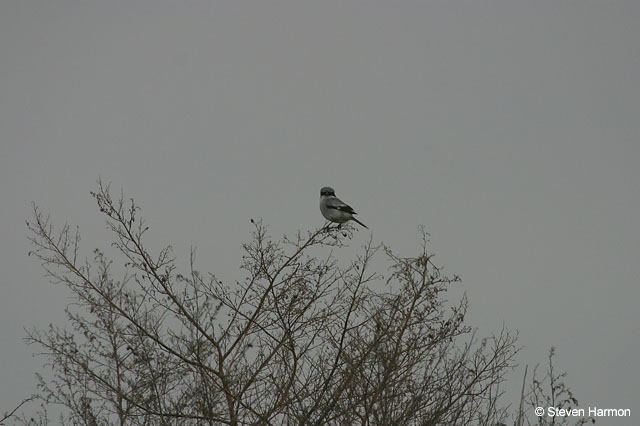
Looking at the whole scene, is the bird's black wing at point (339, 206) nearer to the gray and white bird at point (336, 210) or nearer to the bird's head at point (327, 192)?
the gray and white bird at point (336, 210)

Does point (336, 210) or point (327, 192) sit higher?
point (327, 192)

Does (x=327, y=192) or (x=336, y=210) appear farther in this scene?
(x=327, y=192)

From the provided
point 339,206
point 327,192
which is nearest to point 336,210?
point 339,206

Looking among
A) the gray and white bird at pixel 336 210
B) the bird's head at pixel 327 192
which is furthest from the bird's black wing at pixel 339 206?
the bird's head at pixel 327 192

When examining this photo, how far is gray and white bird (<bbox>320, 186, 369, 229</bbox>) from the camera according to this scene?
1489 centimetres

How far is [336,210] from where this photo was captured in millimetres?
14984

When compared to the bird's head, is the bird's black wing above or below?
below

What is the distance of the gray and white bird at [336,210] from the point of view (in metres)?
14.9

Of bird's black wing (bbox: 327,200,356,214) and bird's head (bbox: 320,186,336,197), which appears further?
bird's head (bbox: 320,186,336,197)

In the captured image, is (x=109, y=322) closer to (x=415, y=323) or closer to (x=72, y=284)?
(x=72, y=284)

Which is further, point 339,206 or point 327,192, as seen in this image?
point 327,192

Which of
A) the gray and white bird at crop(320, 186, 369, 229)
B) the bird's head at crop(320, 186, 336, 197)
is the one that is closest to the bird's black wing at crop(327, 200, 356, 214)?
the gray and white bird at crop(320, 186, 369, 229)

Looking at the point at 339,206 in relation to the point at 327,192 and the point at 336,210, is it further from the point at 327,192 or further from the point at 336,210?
the point at 327,192

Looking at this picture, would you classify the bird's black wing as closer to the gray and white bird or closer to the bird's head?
the gray and white bird
